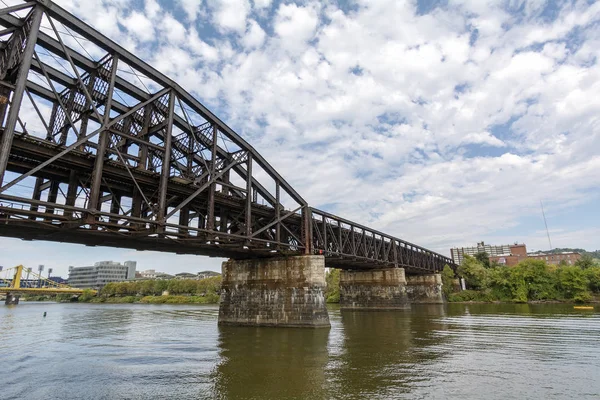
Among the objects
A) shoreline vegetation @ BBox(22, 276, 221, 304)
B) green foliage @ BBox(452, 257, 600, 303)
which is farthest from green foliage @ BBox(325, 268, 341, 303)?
shoreline vegetation @ BBox(22, 276, 221, 304)

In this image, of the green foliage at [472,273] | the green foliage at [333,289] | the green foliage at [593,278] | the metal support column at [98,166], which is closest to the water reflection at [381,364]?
the metal support column at [98,166]

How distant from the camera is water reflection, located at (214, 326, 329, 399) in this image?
13219 millimetres

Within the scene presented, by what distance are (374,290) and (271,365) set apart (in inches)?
2114

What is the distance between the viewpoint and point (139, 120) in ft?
89.3

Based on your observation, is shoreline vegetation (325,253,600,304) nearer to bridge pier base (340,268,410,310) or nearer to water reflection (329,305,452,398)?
bridge pier base (340,268,410,310)

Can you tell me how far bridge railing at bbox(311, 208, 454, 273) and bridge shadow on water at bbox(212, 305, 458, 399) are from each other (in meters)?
14.8

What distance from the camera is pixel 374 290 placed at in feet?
224

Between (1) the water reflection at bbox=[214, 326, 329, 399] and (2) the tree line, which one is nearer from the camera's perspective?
(1) the water reflection at bbox=[214, 326, 329, 399]

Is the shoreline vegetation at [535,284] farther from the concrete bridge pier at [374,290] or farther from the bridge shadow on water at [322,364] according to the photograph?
the bridge shadow on water at [322,364]

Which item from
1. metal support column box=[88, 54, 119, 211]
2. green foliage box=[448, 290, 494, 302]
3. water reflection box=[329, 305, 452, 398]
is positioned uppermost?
metal support column box=[88, 54, 119, 211]

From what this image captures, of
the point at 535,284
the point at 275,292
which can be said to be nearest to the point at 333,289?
the point at 535,284

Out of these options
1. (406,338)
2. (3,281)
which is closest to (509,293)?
(406,338)

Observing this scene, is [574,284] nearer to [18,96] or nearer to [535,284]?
[535,284]

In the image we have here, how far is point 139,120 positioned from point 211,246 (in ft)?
38.9
